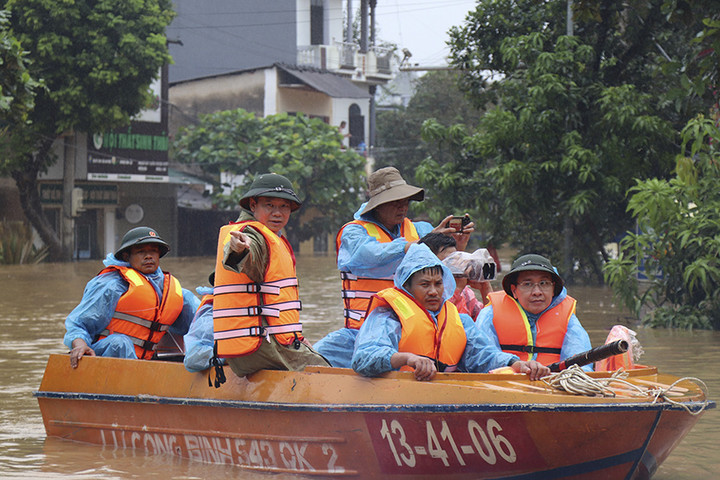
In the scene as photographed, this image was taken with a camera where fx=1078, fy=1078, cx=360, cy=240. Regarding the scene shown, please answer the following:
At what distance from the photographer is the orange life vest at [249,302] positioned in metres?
5.88

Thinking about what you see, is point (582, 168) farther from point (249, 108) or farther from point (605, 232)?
point (249, 108)

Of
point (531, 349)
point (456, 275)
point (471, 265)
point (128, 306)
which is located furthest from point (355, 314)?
point (128, 306)

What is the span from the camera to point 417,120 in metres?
43.4

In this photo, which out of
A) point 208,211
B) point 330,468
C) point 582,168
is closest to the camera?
point 330,468

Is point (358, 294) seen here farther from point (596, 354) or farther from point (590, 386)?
point (590, 386)

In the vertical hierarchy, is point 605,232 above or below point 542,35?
below

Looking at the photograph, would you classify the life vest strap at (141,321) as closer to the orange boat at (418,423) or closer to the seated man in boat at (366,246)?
the orange boat at (418,423)

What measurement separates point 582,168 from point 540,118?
3.50 ft

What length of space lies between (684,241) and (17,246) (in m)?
20.0

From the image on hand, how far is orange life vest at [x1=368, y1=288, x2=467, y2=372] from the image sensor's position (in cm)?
566

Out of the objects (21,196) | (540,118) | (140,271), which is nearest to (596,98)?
(540,118)

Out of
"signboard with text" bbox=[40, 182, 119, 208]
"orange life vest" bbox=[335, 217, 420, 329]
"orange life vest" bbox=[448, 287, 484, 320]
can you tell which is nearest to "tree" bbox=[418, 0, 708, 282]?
"orange life vest" bbox=[448, 287, 484, 320]

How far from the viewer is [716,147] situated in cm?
1319

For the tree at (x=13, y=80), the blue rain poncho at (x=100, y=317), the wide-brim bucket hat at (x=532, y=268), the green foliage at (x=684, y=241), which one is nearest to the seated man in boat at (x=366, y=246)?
the wide-brim bucket hat at (x=532, y=268)
